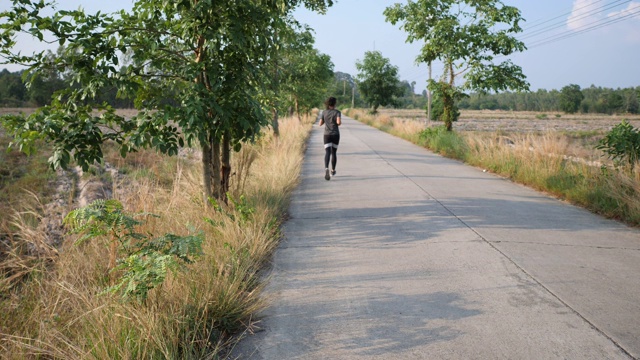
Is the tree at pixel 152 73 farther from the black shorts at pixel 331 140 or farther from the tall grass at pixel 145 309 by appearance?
the black shorts at pixel 331 140

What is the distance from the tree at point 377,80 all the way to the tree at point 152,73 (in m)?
52.8

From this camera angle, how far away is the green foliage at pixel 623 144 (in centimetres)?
794

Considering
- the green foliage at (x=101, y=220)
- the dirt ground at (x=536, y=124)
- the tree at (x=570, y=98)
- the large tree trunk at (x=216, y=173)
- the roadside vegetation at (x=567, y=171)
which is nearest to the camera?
the green foliage at (x=101, y=220)

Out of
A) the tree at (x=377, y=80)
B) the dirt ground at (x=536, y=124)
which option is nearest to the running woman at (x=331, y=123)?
the dirt ground at (x=536, y=124)

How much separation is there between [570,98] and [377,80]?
223 ft

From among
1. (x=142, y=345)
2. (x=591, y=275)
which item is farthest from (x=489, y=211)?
(x=142, y=345)

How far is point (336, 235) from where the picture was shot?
19.0 feet

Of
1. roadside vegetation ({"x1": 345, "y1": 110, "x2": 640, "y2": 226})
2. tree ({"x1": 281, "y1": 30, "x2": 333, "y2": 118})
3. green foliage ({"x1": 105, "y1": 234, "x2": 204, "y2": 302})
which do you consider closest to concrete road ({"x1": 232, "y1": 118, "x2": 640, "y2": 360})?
roadside vegetation ({"x1": 345, "y1": 110, "x2": 640, "y2": 226})

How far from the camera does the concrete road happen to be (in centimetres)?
302

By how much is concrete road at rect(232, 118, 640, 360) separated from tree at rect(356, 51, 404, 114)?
50738 millimetres

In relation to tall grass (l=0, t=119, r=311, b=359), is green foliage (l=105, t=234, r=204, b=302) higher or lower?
higher

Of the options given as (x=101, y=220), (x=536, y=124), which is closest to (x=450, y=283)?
(x=101, y=220)

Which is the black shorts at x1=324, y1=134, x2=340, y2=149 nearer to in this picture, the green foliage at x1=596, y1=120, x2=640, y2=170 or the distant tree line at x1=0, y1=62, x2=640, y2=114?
the green foliage at x1=596, y1=120, x2=640, y2=170

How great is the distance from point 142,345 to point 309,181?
7.63 meters
